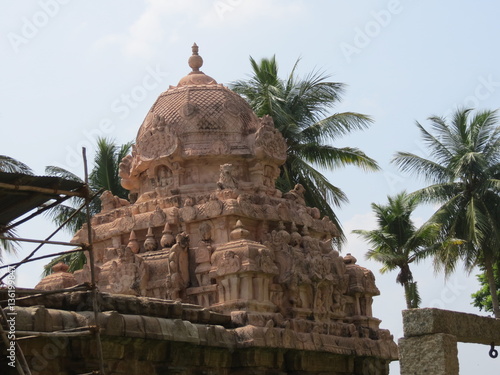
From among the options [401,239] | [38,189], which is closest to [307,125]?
[401,239]

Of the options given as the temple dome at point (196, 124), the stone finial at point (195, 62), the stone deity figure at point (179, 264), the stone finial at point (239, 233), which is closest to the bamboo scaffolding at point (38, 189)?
the stone deity figure at point (179, 264)

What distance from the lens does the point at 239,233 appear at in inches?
727

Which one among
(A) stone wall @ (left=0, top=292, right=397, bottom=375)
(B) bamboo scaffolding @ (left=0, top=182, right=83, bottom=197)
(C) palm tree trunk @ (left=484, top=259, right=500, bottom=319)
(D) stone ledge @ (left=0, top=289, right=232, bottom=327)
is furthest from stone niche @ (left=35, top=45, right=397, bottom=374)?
(C) palm tree trunk @ (left=484, top=259, right=500, bottom=319)

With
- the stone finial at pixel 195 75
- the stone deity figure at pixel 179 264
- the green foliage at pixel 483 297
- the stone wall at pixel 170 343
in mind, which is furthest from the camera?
the green foliage at pixel 483 297

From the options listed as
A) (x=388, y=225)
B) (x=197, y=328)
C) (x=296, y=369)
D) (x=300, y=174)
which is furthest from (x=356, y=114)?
(x=197, y=328)

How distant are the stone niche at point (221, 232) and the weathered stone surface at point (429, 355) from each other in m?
5.57

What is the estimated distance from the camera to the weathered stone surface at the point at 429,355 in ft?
39.7

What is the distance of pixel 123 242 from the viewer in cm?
1998

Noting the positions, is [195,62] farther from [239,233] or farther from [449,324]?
[449,324]

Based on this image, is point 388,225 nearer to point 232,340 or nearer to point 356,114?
point 356,114

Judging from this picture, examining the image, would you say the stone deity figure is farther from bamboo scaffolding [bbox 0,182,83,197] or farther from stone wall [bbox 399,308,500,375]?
stone wall [bbox 399,308,500,375]

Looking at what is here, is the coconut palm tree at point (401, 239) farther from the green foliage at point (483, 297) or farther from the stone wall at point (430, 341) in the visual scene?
the stone wall at point (430, 341)

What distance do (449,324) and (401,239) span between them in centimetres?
1925

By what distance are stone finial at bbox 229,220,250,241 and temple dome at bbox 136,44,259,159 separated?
1842mm
